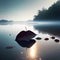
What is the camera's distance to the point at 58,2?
17062cm

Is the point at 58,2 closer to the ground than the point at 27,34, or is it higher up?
higher up

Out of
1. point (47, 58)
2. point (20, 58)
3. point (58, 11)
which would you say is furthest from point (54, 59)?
point (58, 11)

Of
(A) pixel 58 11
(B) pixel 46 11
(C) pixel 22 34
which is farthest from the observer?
(B) pixel 46 11

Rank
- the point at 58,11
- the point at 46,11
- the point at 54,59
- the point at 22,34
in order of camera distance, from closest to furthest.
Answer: the point at 54,59 < the point at 22,34 < the point at 58,11 < the point at 46,11

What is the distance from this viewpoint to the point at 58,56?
20.7 m

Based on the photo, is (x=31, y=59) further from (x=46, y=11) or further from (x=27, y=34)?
Answer: (x=46, y=11)

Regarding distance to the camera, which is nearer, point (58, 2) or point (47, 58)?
point (47, 58)

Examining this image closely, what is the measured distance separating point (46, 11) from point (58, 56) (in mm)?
169187

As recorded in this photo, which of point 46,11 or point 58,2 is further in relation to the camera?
point 46,11

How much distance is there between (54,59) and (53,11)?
151810mm

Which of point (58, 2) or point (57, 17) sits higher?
point (58, 2)

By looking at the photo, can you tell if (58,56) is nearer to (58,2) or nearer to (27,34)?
(27,34)

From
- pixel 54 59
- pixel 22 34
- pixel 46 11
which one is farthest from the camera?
pixel 46 11

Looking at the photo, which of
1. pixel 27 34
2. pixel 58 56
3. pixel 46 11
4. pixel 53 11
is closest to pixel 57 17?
pixel 53 11
